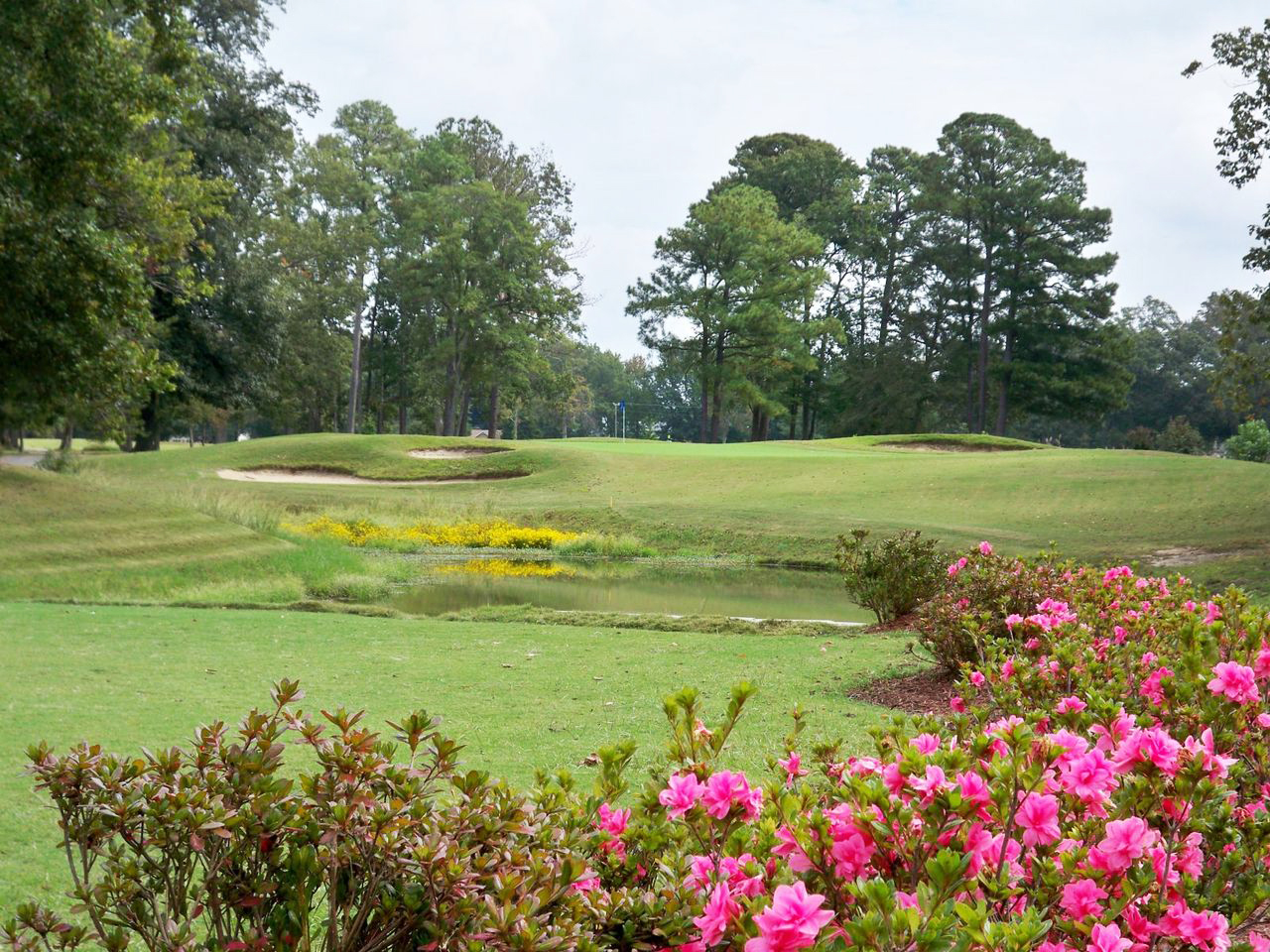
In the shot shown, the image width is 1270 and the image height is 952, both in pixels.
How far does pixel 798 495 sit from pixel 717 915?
23.4 metres

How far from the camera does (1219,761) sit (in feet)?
5.80

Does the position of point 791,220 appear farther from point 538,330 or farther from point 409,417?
point 409,417

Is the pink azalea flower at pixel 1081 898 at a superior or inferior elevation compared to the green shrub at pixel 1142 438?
inferior

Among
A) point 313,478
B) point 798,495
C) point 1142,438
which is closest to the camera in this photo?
point 798,495

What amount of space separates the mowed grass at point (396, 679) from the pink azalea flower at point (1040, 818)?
2.68 m

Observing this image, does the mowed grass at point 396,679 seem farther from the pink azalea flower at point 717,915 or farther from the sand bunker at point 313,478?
the sand bunker at point 313,478

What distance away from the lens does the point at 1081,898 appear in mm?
1564

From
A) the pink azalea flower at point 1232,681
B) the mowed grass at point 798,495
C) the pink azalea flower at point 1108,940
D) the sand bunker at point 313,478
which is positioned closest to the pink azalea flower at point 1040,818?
the pink azalea flower at point 1108,940

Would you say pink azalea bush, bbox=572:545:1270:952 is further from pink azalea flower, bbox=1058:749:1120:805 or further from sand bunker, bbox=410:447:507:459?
sand bunker, bbox=410:447:507:459

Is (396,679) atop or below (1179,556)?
below

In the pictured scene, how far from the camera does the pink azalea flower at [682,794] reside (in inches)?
68.3

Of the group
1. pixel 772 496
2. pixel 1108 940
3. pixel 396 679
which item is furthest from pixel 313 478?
pixel 1108 940

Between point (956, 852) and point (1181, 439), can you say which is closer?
point (956, 852)

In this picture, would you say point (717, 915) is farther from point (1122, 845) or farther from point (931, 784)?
point (1122, 845)
